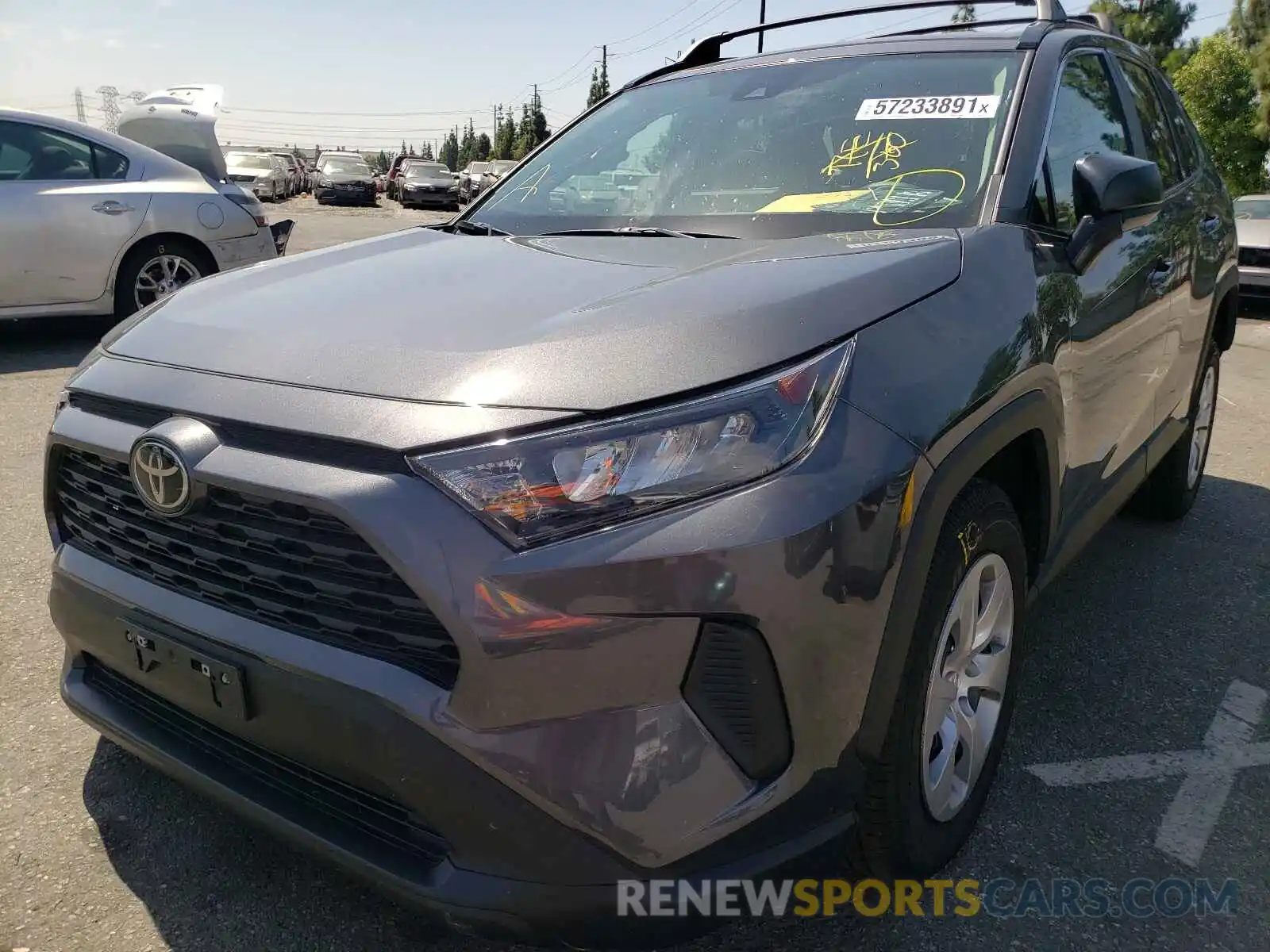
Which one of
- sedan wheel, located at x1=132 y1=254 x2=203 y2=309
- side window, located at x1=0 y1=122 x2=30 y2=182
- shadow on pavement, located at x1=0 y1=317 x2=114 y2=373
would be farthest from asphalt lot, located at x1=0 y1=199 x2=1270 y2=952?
side window, located at x1=0 y1=122 x2=30 y2=182

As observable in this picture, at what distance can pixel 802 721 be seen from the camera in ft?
4.95

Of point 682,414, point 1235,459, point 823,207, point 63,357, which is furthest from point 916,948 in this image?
point 63,357

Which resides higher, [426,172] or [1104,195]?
[1104,195]

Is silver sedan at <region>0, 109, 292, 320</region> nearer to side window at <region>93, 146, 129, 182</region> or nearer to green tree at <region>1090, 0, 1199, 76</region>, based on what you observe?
side window at <region>93, 146, 129, 182</region>

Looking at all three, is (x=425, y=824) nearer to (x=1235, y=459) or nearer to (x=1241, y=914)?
(x=1241, y=914)

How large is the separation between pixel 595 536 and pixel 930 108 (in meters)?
1.70

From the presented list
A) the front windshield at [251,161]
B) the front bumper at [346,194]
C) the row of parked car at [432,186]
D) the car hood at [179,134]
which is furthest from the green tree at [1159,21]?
the car hood at [179,134]

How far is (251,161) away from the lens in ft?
102

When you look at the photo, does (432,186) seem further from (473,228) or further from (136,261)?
(473,228)

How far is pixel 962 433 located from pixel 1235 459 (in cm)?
445

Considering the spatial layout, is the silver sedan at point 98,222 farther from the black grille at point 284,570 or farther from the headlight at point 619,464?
the headlight at point 619,464

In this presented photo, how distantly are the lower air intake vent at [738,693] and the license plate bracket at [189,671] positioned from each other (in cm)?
75

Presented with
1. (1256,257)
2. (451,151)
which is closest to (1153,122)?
(1256,257)

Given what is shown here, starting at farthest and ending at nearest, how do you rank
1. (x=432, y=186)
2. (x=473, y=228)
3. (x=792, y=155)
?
(x=432, y=186), (x=473, y=228), (x=792, y=155)
